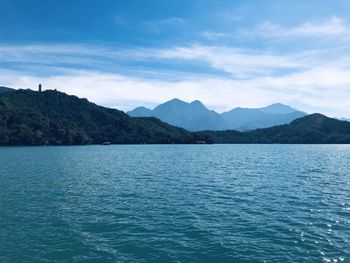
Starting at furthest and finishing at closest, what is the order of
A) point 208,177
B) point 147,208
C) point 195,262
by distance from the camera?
1. point 208,177
2. point 147,208
3. point 195,262

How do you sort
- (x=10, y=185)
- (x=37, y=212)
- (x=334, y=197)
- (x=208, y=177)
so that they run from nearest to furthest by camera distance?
(x=37, y=212) < (x=334, y=197) < (x=10, y=185) < (x=208, y=177)

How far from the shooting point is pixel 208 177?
84.1 meters

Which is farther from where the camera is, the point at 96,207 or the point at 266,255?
the point at 96,207

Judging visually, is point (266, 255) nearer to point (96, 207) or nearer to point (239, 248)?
point (239, 248)

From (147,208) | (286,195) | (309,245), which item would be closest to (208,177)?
(286,195)

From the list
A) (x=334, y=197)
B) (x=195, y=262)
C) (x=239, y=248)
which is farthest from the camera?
(x=334, y=197)

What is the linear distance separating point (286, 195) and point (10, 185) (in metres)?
53.9

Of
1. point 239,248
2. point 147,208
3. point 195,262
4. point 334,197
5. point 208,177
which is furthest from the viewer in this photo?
point 208,177

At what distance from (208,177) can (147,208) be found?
38.5 meters

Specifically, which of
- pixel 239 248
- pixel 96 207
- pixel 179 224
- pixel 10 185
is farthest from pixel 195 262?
pixel 10 185

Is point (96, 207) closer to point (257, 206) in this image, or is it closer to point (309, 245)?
point (257, 206)

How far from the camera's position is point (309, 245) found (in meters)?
32.0

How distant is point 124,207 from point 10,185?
32.3 metres

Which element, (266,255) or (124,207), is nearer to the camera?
(266,255)
